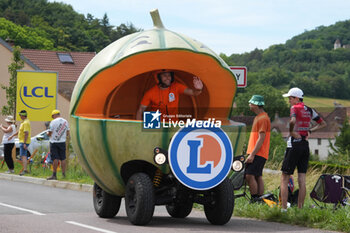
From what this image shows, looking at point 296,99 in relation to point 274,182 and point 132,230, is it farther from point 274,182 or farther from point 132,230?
point 274,182

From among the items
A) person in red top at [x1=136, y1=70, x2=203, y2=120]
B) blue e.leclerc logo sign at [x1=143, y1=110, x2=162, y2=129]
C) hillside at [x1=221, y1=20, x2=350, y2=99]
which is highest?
hillside at [x1=221, y1=20, x2=350, y2=99]

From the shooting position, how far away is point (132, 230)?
7840mm

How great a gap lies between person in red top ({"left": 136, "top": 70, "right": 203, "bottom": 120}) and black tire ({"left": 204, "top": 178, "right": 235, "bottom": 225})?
1222 millimetres

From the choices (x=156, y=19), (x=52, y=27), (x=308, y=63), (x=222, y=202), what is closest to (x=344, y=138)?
(x=52, y=27)

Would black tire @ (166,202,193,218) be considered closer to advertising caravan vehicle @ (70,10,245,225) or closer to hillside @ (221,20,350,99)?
advertising caravan vehicle @ (70,10,245,225)

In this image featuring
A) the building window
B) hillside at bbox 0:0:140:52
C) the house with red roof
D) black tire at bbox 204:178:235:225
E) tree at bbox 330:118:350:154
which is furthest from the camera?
hillside at bbox 0:0:140:52

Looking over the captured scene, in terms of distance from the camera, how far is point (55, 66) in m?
65.3

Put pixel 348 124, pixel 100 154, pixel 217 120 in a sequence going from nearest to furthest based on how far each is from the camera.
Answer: pixel 100 154, pixel 217 120, pixel 348 124

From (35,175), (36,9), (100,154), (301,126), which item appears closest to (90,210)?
(100,154)

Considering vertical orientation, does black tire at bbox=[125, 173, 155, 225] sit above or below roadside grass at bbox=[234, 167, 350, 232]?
above

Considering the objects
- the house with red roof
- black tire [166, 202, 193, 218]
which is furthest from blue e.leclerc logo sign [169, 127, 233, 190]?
the house with red roof

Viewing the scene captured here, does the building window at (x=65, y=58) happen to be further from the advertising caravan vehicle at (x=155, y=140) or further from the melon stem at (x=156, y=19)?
the advertising caravan vehicle at (x=155, y=140)

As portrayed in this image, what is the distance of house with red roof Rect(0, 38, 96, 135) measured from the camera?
2296 inches

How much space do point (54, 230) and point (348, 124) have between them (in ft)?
288
